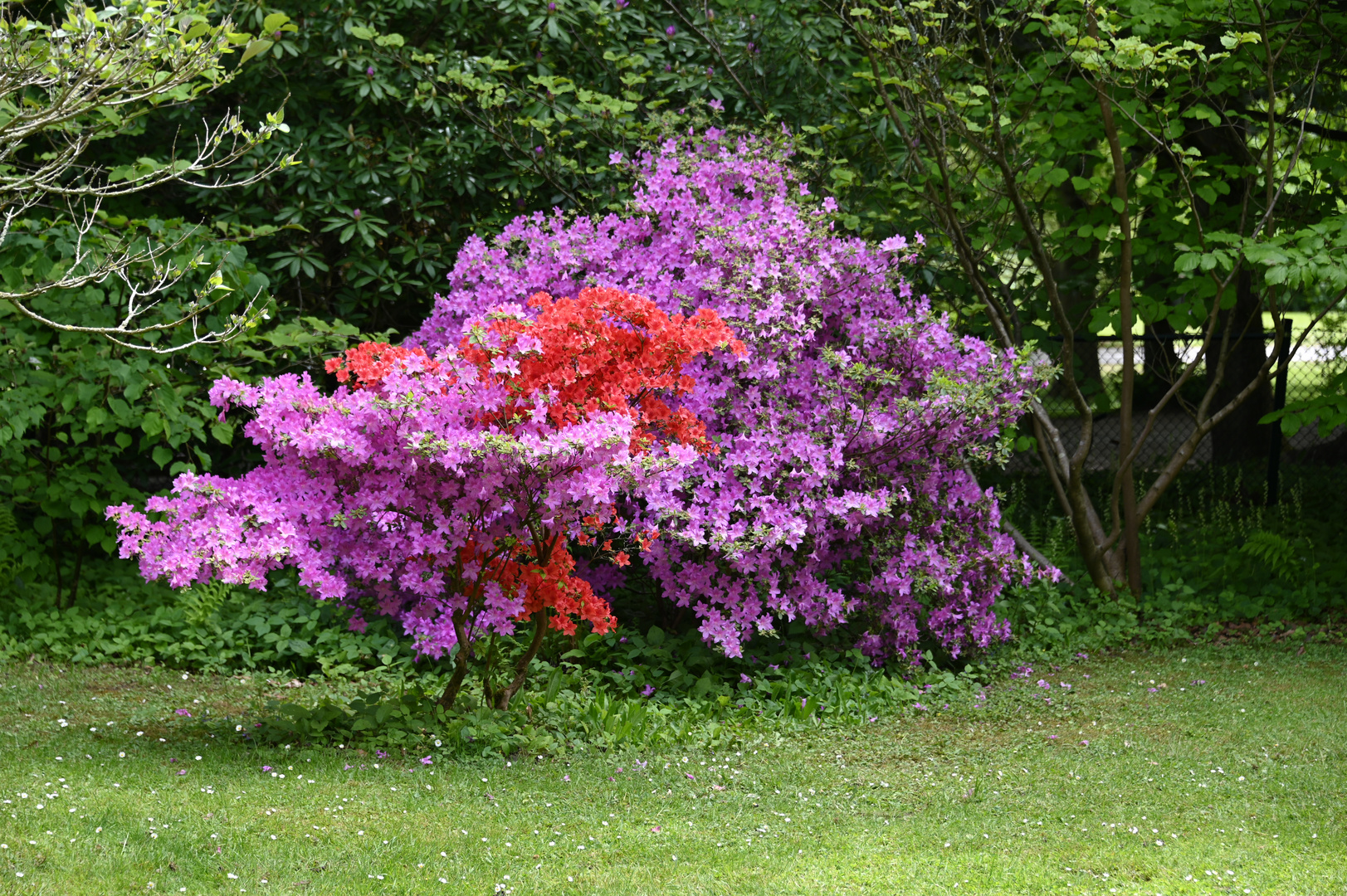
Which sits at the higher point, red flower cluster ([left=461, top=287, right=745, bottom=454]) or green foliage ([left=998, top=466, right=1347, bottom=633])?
red flower cluster ([left=461, top=287, right=745, bottom=454])

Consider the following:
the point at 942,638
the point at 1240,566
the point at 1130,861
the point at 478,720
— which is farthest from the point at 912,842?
the point at 1240,566

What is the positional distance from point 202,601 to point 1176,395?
5911 mm

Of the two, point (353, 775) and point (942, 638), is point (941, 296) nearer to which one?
point (942, 638)

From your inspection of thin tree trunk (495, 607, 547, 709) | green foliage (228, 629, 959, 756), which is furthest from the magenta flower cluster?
green foliage (228, 629, 959, 756)

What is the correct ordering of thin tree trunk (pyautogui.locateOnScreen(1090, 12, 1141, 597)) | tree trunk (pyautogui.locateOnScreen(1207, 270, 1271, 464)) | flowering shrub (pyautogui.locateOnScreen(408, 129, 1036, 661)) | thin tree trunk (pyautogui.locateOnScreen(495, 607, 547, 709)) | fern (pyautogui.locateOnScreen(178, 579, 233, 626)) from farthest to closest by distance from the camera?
1. tree trunk (pyautogui.locateOnScreen(1207, 270, 1271, 464))
2. thin tree trunk (pyautogui.locateOnScreen(1090, 12, 1141, 597))
3. fern (pyautogui.locateOnScreen(178, 579, 233, 626))
4. flowering shrub (pyautogui.locateOnScreen(408, 129, 1036, 661))
5. thin tree trunk (pyautogui.locateOnScreen(495, 607, 547, 709))

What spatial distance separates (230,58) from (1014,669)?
607 centimetres

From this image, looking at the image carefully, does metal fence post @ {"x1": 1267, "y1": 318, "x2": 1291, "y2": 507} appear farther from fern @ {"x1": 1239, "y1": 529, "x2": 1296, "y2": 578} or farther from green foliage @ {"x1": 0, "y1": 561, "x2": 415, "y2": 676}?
green foliage @ {"x1": 0, "y1": 561, "x2": 415, "y2": 676}

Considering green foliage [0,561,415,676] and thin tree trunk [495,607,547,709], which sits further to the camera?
green foliage [0,561,415,676]

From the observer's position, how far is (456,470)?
4410mm

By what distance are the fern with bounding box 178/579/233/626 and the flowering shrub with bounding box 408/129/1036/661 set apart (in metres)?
1.75

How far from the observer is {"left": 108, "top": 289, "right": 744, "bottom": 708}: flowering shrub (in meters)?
4.38

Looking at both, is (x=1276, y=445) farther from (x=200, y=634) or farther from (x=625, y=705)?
(x=200, y=634)

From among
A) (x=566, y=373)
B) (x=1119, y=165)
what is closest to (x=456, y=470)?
(x=566, y=373)

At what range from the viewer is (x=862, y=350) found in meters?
6.45
